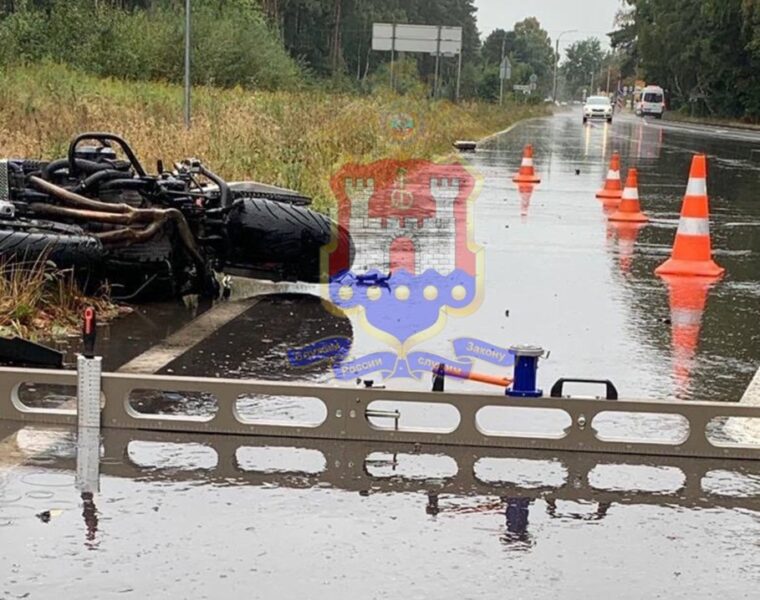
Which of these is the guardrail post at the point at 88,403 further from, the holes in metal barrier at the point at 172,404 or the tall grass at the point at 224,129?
the tall grass at the point at 224,129

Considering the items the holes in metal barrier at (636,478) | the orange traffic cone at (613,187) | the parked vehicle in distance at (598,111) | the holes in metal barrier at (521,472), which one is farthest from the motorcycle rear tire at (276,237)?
the parked vehicle in distance at (598,111)

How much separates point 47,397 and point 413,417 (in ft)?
5.84

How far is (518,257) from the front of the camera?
11.5m

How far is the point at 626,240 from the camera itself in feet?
43.0

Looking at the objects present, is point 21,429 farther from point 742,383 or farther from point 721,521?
point 742,383

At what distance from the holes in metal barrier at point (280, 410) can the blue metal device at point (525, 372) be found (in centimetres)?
87

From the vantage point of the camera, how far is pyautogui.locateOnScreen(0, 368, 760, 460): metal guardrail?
5.10m

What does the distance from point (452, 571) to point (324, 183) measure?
10.9 metres

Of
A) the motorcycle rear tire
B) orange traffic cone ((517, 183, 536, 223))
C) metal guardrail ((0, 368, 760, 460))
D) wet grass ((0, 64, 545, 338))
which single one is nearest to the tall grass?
wet grass ((0, 64, 545, 338))

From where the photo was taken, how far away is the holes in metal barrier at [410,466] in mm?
4848

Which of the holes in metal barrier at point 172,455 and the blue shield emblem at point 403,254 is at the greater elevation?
the blue shield emblem at point 403,254

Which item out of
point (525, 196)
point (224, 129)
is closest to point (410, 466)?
point (224, 129)

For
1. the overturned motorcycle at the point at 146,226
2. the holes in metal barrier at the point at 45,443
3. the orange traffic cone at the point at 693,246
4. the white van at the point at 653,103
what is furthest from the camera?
the white van at the point at 653,103

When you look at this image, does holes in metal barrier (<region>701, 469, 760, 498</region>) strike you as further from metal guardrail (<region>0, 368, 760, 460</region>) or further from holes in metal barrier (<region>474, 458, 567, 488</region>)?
holes in metal barrier (<region>474, 458, 567, 488</region>)
